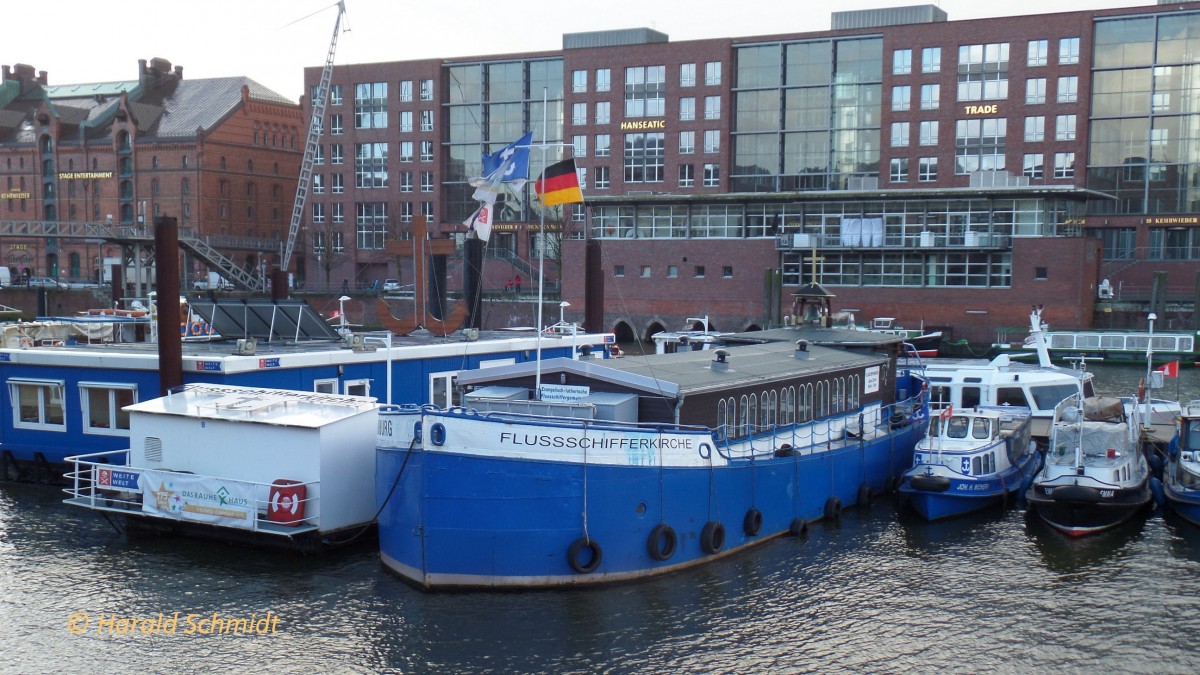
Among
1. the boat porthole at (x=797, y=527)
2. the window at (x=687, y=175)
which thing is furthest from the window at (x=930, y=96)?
the boat porthole at (x=797, y=527)

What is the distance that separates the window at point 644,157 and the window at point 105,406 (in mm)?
63352

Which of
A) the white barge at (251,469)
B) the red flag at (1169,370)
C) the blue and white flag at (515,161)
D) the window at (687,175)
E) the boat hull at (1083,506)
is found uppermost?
the window at (687,175)

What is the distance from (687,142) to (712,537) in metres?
67.6

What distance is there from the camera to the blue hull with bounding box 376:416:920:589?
19.8 m

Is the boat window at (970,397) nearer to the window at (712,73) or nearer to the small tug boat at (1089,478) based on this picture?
the small tug boat at (1089,478)

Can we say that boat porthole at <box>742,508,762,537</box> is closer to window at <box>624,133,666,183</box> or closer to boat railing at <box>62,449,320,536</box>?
boat railing at <box>62,449,320,536</box>

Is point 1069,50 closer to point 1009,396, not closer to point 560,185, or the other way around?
point 1009,396

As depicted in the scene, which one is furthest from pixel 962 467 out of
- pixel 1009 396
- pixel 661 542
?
pixel 661 542

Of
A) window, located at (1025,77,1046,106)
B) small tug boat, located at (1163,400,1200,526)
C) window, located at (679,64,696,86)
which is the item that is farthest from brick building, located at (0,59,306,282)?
small tug boat, located at (1163,400,1200,526)

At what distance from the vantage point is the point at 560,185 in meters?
22.7

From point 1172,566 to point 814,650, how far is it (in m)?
10.2

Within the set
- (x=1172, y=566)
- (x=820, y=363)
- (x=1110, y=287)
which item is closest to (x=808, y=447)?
(x=820, y=363)

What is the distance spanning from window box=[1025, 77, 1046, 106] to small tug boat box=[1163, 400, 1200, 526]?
5512 centimetres

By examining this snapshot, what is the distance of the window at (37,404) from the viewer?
29781 mm
